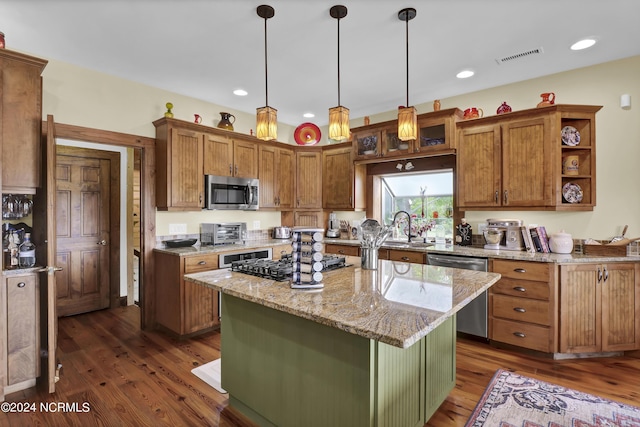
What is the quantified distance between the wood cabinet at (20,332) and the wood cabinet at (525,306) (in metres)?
3.86

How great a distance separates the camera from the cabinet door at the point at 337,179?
448 centimetres

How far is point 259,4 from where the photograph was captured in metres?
2.19

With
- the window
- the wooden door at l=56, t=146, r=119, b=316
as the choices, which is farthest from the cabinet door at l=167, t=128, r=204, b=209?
the window

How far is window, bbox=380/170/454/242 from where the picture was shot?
159 inches

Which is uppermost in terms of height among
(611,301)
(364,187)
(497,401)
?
(364,187)

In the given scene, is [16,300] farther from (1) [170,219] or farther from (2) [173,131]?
(2) [173,131]

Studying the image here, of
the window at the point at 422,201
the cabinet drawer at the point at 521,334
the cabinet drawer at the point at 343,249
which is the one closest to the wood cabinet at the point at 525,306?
the cabinet drawer at the point at 521,334

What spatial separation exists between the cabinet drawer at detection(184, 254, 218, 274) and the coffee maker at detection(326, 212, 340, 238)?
1904mm

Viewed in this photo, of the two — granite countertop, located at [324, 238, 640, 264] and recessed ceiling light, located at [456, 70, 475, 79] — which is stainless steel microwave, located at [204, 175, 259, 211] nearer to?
granite countertop, located at [324, 238, 640, 264]

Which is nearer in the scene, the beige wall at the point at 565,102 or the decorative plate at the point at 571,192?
the beige wall at the point at 565,102

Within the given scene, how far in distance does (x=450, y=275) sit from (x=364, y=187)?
2692 millimetres

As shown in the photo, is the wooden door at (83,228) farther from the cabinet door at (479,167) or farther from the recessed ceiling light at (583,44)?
the recessed ceiling light at (583,44)

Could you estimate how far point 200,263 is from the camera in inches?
130

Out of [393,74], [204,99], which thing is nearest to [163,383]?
[204,99]
